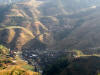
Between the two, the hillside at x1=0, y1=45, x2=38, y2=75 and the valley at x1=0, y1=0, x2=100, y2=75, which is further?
the valley at x1=0, y1=0, x2=100, y2=75

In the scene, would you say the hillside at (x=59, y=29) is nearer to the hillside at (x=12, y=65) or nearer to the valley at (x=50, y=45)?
the valley at (x=50, y=45)

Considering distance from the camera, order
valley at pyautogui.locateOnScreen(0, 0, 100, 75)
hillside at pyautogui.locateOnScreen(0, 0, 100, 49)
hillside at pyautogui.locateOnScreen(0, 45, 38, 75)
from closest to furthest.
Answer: hillside at pyautogui.locateOnScreen(0, 45, 38, 75) < valley at pyautogui.locateOnScreen(0, 0, 100, 75) < hillside at pyautogui.locateOnScreen(0, 0, 100, 49)

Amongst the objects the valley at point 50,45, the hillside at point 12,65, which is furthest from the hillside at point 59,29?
the hillside at point 12,65

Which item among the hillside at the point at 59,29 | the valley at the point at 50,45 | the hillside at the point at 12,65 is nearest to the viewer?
the hillside at the point at 12,65

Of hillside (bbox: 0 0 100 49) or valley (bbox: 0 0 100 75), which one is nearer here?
valley (bbox: 0 0 100 75)

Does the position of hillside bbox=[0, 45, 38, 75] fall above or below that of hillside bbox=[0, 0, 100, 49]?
below

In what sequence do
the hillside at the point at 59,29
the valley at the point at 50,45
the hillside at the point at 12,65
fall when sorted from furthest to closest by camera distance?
1. the hillside at the point at 59,29
2. the valley at the point at 50,45
3. the hillside at the point at 12,65

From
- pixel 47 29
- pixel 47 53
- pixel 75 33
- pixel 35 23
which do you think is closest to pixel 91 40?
pixel 75 33

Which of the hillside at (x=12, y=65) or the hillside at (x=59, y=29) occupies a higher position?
the hillside at (x=59, y=29)

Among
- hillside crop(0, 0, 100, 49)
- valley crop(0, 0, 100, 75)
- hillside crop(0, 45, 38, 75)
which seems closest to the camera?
hillside crop(0, 45, 38, 75)

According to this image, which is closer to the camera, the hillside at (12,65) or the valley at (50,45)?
the hillside at (12,65)

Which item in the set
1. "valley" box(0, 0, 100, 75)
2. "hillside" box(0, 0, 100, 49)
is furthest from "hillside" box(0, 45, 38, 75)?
"hillside" box(0, 0, 100, 49)

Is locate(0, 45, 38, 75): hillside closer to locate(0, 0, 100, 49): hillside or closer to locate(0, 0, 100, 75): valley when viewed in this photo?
locate(0, 0, 100, 75): valley
